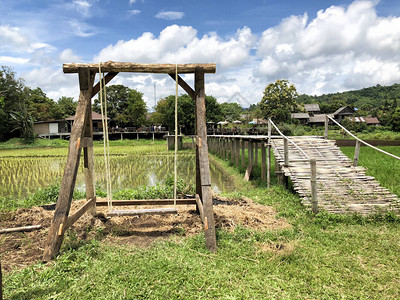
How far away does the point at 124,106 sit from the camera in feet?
151

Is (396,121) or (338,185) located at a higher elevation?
(396,121)

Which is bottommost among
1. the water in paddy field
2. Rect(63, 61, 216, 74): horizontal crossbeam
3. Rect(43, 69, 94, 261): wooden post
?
the water in paddy field

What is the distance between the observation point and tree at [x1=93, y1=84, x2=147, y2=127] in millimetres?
43531

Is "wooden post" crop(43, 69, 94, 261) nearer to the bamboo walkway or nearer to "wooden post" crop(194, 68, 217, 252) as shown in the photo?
"wooden post" crop(194, 68, 217, 252)

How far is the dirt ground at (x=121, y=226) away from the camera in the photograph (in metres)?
3.82

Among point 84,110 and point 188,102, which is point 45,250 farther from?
point 188,102

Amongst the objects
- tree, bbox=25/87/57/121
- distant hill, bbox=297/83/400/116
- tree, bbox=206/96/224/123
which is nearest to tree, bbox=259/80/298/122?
tree, bbox=206/96/224/123

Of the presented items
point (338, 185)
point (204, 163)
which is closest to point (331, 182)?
point (338, 185)

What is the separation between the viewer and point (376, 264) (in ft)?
11.0

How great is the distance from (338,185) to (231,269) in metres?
4.04

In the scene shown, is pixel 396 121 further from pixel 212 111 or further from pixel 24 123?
pixel 24 123

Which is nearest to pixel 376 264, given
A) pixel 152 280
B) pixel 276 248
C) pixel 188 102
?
pixel 276 248

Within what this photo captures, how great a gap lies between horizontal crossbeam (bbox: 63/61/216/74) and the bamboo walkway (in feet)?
11.2

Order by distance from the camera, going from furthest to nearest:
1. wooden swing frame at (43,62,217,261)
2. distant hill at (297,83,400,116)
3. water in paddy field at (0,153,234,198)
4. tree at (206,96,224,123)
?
distant hill at (297,83,400,116)
tree at (206,96,224,123)
water in paddy field at (0,153,234,198)
wooden swing frame at (43,62,217,261)
